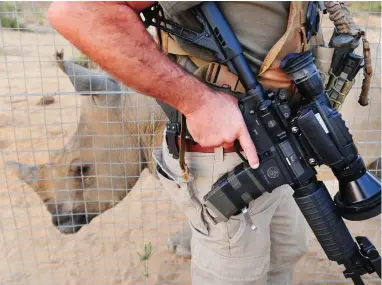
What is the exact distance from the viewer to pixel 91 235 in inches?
166

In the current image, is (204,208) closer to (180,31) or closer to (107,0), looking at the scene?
(180,31)

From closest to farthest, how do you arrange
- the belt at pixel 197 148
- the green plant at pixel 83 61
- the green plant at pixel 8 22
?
the belt at pixel 197 148, the green plant at pixel 83 61, the green plant at pixel 8 22

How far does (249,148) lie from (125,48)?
53cm

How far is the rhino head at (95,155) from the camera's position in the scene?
3402 mm

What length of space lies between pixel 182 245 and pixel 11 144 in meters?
2.91

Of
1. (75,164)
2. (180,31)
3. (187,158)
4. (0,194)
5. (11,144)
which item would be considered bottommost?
(11,144)

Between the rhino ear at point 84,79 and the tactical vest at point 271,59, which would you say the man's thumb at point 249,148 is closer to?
the tactical vest at point 271,59

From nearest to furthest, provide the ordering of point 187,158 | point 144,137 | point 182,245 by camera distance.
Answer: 1. point 187,158
2. point 144,137
3. point 182,245

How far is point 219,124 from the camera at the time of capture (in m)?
Answer: 1.63

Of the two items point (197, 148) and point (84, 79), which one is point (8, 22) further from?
point (197, 148)

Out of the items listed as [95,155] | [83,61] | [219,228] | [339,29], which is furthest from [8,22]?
[219,228]

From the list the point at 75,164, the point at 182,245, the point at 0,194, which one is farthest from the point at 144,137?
the point at 0,194

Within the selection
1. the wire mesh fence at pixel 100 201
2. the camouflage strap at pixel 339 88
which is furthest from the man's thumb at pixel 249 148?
the wire mesh fence at pixel 100 201

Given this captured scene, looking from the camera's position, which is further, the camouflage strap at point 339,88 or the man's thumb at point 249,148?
the camouflage strap at point 339,88
